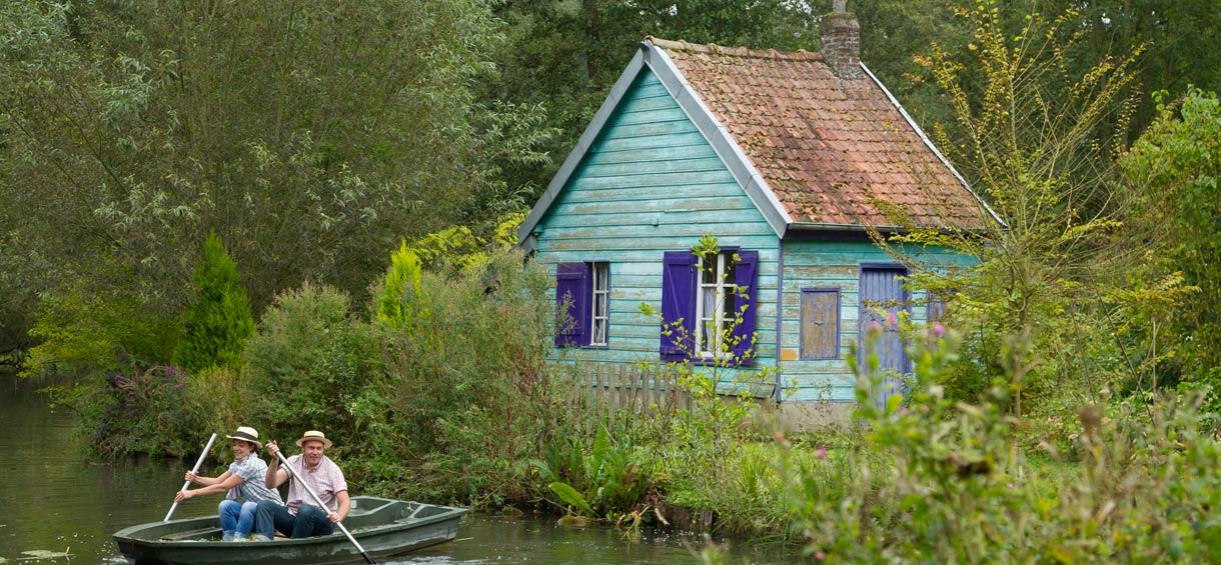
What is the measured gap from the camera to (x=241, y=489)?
1592cm

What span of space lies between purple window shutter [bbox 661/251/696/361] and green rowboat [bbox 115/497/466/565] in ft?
24.6

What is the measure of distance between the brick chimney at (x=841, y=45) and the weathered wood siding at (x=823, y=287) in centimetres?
465

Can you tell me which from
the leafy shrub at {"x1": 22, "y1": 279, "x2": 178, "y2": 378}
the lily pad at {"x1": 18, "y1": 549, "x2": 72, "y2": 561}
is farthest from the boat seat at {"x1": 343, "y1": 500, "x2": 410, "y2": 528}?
the leafy shrub at {"x1": 22, "y1": 279, "x2": 178, "y2": 378}

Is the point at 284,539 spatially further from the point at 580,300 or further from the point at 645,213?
the point at 580,300

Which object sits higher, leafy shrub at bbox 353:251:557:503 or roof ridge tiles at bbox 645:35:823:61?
roof ridge tiles at bbox 645:35:823:61

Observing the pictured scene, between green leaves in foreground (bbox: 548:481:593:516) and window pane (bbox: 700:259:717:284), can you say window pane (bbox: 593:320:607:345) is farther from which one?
green leaves in foreground (bbox: 548:481:593:516)

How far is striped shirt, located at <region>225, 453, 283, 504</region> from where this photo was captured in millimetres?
15688

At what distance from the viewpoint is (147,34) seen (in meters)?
28.1

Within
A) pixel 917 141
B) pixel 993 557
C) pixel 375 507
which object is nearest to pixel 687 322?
pixel 917 141

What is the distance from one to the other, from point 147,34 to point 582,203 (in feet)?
27.3

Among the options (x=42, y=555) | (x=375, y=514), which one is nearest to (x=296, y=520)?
(x=375, y=514)

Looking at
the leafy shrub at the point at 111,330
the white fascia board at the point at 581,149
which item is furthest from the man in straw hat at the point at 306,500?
the leafy shrub at the point at 111,330

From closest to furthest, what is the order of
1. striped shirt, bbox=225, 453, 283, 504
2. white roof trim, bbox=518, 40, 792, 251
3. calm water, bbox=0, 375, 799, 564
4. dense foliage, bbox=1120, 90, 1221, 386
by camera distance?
striped shirt, bbox=225, 453, 283, 504, calm water, bbox=0, 375, 799, 564, dense foliage, bbox=1120, 90, 1221, 386, white roof trim, bbox=518, 40, 792, 251

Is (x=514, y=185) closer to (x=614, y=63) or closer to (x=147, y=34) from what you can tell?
(x=614, y=63)
